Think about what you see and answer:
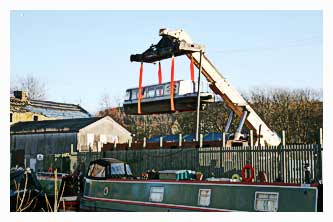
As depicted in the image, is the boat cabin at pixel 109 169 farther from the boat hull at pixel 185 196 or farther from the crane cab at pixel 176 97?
the crane cab at pixel 176 97

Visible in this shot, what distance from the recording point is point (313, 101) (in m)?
26.9

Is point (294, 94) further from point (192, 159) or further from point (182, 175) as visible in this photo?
point (182, 175)

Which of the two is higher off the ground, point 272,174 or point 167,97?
point 167,97

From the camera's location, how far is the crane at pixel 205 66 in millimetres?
13930

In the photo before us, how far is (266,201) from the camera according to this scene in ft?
32.4

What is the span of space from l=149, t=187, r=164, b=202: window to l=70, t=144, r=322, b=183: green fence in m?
2.95

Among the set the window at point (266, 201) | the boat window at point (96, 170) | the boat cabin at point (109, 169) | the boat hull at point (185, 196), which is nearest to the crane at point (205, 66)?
the boat cabin at point (109, 169)

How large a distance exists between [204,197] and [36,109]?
Answer: 27280 millimetres

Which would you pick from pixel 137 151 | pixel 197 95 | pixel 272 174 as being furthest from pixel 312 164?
pixel 137 151

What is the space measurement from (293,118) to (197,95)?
541 inches

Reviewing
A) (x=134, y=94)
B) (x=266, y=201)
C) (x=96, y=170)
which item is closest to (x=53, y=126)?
(x=134, y=94)

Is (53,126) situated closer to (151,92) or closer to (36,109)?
(36,109)

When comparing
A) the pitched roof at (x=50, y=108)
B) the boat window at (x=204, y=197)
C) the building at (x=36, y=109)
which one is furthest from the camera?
the pitched roof at (x=50, y=108)

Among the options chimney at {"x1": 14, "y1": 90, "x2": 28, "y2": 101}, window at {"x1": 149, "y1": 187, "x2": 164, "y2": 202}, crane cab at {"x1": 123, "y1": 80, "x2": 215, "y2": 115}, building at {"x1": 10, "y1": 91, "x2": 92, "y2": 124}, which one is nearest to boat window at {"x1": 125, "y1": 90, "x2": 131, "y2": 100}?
crane cab at {"x1": 123, "y1": 80, "x2": 215, "y2": 115}
